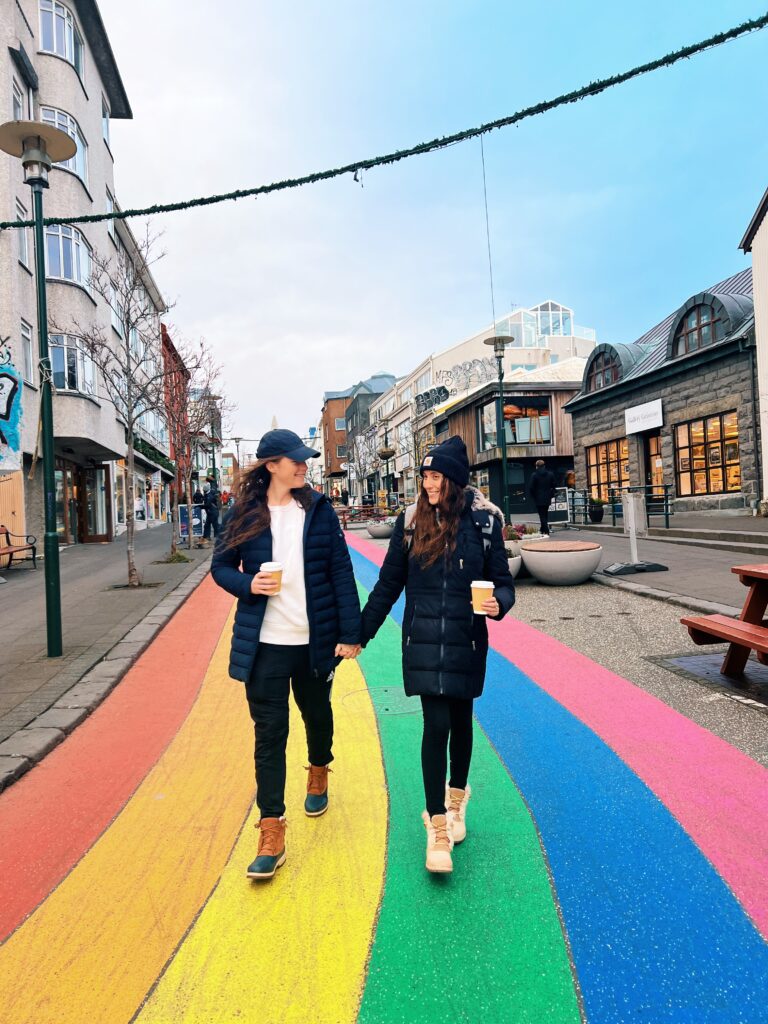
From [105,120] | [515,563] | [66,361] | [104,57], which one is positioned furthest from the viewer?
[105,120]

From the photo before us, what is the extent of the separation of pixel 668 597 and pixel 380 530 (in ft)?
46.2

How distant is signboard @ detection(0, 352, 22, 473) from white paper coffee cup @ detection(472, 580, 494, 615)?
6804 millimetres

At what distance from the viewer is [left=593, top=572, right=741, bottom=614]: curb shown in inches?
287

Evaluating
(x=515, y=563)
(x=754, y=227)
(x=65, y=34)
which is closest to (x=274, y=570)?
(x=515, y=563)

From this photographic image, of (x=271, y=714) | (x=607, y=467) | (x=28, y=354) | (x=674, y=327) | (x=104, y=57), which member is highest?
(x=104, y=57)

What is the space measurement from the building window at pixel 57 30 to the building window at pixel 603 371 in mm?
20404

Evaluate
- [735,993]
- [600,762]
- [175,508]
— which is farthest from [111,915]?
[175,508]

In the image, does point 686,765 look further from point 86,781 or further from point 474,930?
point 86,781

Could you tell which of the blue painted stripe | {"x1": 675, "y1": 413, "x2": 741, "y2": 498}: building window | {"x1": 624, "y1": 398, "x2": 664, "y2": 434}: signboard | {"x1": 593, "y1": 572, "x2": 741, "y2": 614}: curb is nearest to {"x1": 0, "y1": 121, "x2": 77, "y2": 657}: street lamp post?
the blue painted stripe

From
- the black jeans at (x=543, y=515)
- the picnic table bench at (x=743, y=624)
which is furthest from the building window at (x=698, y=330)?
the picnic table bench at (x=743, y=624)

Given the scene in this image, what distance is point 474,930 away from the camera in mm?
2400

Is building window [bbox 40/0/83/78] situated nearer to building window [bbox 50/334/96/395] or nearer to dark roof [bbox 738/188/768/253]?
building window [bbox 50/334/96/395]

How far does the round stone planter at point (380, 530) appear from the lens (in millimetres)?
21798

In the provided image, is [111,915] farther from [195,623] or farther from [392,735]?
[195,623]
